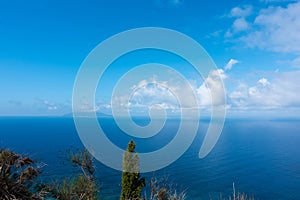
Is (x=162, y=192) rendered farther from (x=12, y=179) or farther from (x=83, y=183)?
(x=12, y=179)

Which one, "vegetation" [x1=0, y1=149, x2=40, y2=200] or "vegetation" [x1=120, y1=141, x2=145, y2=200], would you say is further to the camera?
"vegetation" [x1=120, y1=141, x2=145, y2=200]

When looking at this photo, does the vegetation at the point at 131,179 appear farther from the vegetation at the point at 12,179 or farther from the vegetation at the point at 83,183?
the vegetation at the point at 12,179

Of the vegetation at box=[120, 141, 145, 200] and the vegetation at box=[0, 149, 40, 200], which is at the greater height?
the vegetation at box=[0, 149, 40, 200]

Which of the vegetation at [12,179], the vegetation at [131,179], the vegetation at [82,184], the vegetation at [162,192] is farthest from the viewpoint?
the vegetation at [131,179]

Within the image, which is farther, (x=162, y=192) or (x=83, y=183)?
(x=83, y=183)

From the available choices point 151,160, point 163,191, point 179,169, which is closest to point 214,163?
point 179,169

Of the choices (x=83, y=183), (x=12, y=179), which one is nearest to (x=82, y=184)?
(x=83, y=183)

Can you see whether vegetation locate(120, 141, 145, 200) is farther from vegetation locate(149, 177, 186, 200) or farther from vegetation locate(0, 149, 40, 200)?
vegetation locate(0, 149, 40, 200)

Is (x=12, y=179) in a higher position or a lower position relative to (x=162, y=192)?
higher

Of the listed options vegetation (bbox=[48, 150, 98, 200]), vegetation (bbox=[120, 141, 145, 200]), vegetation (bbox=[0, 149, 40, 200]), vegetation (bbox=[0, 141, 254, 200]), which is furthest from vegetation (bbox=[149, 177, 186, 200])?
vegetation (bbox=[0, 149, 40, 200])

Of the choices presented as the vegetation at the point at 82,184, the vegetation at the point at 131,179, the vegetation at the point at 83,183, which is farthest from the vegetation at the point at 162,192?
the vegetation at the point at 82,184

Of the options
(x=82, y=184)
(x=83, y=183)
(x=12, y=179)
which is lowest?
(x=82, y=184)

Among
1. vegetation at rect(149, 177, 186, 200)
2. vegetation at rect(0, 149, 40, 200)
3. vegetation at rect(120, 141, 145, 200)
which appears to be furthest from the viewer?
vegetation at rect(120, 141, 145, 200)

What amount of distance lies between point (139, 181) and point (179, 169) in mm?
44444
